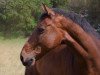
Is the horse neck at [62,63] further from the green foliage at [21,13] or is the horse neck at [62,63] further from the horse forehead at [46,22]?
the green foliage at [21,13]

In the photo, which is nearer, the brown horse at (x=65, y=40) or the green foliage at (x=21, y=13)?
the brown horse at (x=65, y=40)

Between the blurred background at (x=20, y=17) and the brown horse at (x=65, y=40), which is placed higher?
the brown horse at (x=65, y=40)

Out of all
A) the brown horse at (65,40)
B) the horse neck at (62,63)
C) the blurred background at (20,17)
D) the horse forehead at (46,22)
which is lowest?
the blurred background at (20,17)

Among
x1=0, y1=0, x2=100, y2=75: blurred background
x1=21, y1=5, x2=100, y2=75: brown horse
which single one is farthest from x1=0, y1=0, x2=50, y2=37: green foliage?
x1=21, y1=5, x2=100, y2=75: brown horse

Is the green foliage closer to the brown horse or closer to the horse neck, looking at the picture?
the horse neck

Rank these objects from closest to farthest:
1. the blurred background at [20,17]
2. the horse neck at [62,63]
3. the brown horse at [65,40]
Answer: the brown horse at [65,40] < the horse neck at [62,63] < the blurred background at [20,17]

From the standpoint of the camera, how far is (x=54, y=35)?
4.55 m

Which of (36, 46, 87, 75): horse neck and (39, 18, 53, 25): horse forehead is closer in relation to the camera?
(39, 18, 53, 25): horse forehead

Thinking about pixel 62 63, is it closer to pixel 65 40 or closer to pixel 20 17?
pixel 65 40

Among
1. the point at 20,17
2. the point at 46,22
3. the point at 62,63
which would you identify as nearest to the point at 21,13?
the point at 20,17

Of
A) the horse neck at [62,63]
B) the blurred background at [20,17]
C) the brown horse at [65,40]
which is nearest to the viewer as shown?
the brown horse at [65,40]

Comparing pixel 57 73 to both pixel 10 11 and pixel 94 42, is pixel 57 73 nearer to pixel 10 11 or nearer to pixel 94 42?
pixel 94 42

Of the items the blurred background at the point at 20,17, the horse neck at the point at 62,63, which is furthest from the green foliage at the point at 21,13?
the horse neck at the point at 62,63

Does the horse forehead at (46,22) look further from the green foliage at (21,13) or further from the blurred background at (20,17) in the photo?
the green foliage at (21,13)
